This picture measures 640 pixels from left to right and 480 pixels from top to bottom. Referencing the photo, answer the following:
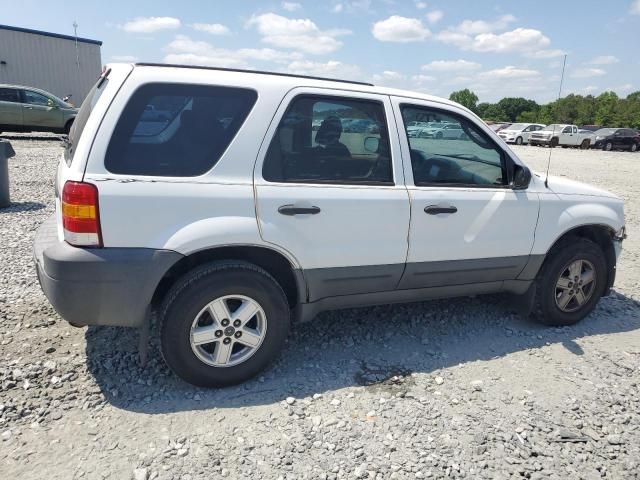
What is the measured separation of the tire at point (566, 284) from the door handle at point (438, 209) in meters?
1.19

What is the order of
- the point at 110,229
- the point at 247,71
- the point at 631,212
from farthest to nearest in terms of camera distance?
1. the point at 631,212
2. the point at 247,71
3. the point at 110,229

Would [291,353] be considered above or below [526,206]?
below

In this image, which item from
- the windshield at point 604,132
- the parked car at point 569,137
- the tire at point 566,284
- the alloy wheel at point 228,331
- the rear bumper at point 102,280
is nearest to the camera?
the rear bumper at point 102,280

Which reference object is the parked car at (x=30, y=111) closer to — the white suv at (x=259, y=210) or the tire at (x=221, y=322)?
the white suv at (x=259, y=210)

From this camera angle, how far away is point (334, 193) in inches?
118

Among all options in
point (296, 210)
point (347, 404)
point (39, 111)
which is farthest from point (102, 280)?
point (39, 111)

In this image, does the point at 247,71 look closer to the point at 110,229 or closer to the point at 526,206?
the point at 110,229

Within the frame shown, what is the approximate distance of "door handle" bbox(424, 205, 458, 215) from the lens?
3262 millimetres

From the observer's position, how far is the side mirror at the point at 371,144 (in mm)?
3203

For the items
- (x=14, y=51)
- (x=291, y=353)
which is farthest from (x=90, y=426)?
(x=14, y=51)

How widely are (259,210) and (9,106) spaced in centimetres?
1617

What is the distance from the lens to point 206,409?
2.80 meters

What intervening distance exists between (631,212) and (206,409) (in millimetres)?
9315

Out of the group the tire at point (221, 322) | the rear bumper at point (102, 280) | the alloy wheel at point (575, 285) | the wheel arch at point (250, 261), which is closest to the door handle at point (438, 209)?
the wheel arch at point (250, 261)
